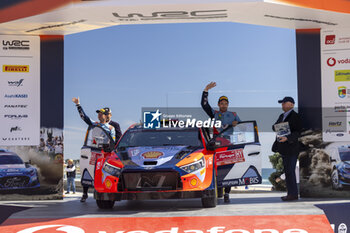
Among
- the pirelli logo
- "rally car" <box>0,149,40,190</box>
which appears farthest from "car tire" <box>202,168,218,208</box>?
the pirelli logo

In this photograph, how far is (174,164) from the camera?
6641 mm

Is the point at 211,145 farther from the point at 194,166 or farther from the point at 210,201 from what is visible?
the point at 210,201

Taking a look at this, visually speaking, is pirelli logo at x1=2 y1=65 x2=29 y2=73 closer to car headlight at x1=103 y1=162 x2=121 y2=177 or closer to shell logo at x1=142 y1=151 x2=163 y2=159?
car headlight at x1=103 y1=162 x2=121 y2=177

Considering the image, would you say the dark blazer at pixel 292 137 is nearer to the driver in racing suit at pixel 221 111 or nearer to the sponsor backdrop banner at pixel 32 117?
the driver in racing suit at pixel 221 111

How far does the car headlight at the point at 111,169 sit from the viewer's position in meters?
6.73

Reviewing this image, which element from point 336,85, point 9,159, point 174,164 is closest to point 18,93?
point 9,159

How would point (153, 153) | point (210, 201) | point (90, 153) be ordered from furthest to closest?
point (90, 153), point (210, 201), point (153, 153)

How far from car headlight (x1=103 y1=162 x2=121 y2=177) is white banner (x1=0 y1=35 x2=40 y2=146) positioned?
312 centimetres

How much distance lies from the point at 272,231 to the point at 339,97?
452 cm

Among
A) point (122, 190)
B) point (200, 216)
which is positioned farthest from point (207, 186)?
point (122, 190)

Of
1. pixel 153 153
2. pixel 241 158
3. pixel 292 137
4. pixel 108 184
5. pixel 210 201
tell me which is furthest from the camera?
pixel 292 137

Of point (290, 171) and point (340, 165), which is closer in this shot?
Answer: point (290, 171)

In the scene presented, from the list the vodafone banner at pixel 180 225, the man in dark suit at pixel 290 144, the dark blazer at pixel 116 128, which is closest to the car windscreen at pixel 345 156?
the man in dark suit at pixel 290 144

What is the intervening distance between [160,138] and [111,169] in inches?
44.2
